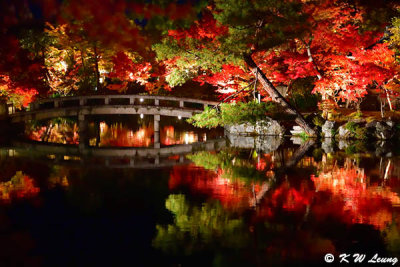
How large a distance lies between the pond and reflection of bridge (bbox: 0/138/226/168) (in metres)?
0.10

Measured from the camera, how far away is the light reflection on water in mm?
5812

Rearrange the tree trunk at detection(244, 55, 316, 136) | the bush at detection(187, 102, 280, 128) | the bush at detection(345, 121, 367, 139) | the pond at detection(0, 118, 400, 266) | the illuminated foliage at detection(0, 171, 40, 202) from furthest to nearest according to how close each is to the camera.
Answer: the bush at detection(345, 121, 367, 139) < the tree trunk at detection(244, 55, 316, 136) < the bush at detection(187, 102, 280, 128) < the illuminated foliage at detection(0, 171, 40, 202) < the pond at detection(0, 118, 400, 266)

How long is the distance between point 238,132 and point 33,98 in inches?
461

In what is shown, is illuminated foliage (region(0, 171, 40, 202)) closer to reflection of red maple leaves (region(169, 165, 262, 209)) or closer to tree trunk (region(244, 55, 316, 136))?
reflection of red maple leaves (region(169, 165, 262, 209))

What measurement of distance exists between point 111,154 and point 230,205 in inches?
343

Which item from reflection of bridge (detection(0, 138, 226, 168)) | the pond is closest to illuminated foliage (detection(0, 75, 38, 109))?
reflection of bridge (detection(0, 138, 226, 168))

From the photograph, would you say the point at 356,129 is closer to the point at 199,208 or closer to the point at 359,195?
the point at 359,195

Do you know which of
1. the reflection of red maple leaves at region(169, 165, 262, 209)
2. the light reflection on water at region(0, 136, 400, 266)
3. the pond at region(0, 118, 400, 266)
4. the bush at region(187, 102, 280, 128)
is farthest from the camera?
the bush at region(187, 102, 280, 128)

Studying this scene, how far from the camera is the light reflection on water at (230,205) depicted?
581 centimetres

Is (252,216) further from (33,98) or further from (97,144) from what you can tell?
(33,98)

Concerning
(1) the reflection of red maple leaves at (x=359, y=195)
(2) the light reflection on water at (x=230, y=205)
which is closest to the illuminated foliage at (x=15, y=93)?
(2) the light reflection on water at (x=230, y=205)

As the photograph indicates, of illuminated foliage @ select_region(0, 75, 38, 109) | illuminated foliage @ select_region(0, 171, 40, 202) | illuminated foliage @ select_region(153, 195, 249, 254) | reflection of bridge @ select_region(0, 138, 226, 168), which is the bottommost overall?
illuminated foliage @ select_region(153, 195, 249, 254)

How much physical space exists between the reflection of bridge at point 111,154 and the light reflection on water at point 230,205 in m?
0.82

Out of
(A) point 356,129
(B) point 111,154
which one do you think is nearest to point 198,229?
(B) point 111,154
